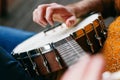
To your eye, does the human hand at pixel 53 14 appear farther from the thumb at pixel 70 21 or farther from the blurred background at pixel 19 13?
the blurred background at pixel 19 13

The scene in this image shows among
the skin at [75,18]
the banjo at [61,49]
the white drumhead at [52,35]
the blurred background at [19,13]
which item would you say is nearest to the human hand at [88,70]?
the skin at [75,18]

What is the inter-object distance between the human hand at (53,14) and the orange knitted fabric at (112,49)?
0.48 ft

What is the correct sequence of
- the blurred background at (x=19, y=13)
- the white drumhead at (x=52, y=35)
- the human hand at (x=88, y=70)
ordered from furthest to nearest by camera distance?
the blurred background at (x=19, y=13), the white drumhead at (x=52, y=35), the human hand at (x=88, y=70)

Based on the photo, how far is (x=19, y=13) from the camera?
232 cm

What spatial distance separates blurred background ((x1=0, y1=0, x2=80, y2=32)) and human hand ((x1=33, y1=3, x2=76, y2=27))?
58 centimetres

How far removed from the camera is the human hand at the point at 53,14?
38.5 inches

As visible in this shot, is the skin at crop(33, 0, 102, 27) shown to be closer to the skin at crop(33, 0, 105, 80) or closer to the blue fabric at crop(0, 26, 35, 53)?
the skin at crop(33, 0, 105, 80)

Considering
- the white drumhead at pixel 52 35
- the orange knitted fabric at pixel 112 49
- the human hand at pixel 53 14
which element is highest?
the human hand at pixel 53 14

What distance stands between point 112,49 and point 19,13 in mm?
1551

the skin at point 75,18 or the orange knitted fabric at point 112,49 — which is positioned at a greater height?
the skin at point 75,18

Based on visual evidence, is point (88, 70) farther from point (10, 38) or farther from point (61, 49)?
point (10, 38)

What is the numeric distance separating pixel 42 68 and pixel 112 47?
0.25 metres

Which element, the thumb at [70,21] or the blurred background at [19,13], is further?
the blurred background at [19,13]

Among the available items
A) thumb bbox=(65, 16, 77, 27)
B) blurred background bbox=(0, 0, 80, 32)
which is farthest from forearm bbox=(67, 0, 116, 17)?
blurred background bbox=(0, 0, 80, 32)
